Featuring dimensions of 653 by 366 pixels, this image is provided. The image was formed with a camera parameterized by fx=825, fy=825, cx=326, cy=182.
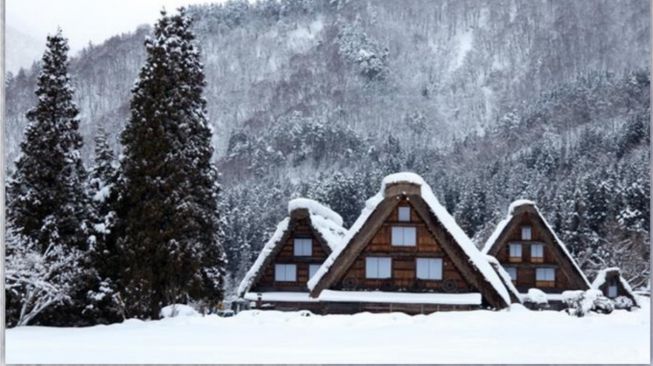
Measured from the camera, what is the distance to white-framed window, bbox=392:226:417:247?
27.5m

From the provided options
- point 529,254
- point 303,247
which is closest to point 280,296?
point 303,247

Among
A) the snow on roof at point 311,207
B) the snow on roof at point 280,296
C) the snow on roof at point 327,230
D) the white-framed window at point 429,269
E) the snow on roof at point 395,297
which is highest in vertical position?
the snow on roof at point 311,207

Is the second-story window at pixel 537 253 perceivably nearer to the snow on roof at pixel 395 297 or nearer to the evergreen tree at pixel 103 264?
the snow on roof at pixel 395 297

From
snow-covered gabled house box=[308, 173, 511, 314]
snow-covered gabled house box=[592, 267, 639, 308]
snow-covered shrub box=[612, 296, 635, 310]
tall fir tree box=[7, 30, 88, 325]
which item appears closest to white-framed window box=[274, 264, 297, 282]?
snow-covered gabled house box=[308, 173, 511, 314]

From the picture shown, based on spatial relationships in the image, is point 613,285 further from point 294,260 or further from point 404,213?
point 404,213

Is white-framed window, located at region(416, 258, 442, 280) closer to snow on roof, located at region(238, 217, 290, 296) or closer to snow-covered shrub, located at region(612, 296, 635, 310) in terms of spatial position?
snow on roof, located at region(238, 217, 290, 296)

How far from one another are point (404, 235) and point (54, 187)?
11.2m

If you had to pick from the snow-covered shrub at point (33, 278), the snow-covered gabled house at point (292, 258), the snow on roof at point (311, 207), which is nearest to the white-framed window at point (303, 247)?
the snow-covered gabled house at point (292, 258)

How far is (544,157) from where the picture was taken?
108 m

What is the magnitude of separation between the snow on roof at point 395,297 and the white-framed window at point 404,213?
8.15 feet

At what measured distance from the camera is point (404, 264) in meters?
27.3

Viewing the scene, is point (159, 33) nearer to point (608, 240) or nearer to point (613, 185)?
point (608, 240)

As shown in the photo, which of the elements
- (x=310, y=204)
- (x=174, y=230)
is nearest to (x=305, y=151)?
(x=310, y=204)

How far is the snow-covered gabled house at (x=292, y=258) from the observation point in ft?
114
